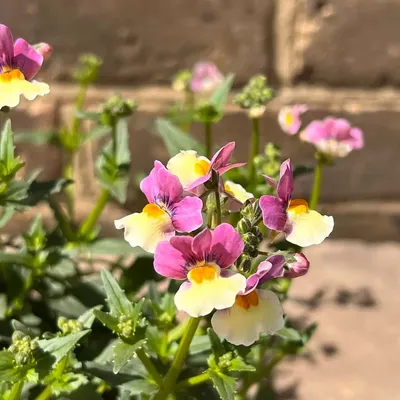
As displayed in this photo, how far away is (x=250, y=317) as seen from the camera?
45cm

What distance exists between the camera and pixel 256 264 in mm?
476

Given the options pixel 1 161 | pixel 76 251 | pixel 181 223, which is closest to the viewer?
pixel 181 223

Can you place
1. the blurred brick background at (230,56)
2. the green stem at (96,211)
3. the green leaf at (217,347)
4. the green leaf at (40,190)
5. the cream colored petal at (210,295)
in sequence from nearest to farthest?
the cream colored petal at (210,295) → the green leaf at (217,347) → the green leaf at (40,190) → the green stem at (96,211) → the blurred brick background at (230,56)

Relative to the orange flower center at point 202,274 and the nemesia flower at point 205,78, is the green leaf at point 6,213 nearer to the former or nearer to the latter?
the orange flower center at point 202,274

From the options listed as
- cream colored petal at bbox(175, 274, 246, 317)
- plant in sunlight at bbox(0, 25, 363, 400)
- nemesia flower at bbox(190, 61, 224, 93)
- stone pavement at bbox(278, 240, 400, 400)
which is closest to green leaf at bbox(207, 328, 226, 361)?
plant in sunlight at bbox(0, 25, 363, 400)

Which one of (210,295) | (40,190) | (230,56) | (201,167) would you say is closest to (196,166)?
(201,167)

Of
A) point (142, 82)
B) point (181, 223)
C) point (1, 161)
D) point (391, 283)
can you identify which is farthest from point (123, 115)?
point (391, 283)

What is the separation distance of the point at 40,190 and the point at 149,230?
23 centimetres

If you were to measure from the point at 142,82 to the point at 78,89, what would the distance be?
12 centimetres

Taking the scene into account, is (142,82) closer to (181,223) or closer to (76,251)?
(76,251)

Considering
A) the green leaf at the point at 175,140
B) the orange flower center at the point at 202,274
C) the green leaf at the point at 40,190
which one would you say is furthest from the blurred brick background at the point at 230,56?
the orange flower center at the point at 202,274

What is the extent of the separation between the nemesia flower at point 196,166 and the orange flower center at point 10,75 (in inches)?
6.2

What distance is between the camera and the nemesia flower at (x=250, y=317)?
0.45m

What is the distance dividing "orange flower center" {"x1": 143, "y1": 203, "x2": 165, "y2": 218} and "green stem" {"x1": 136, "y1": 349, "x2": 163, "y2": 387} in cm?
12
